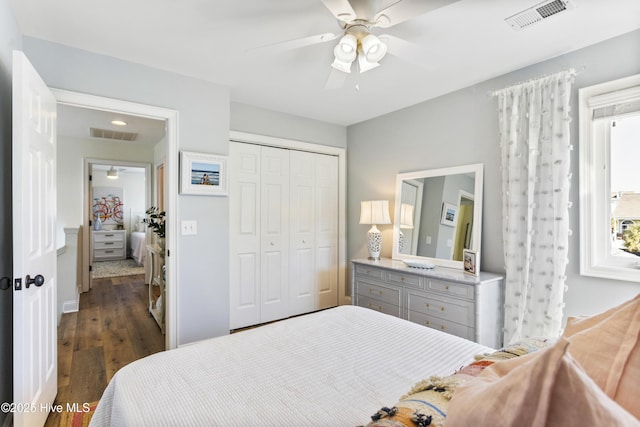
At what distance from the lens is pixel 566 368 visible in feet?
1.56

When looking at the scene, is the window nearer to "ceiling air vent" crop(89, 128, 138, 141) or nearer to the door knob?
Answer: the door knob

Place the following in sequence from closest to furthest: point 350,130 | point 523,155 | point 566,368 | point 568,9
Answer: point 566,368
point 568,9
point 523,155
point 350,130

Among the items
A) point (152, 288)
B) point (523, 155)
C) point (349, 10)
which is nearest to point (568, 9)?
point (523, 155)

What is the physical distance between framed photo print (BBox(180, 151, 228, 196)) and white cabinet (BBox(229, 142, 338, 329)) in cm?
51

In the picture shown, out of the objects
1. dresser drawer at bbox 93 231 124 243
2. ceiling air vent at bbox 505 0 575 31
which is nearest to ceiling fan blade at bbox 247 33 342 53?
ceiling air vent at bbox 505 0 575 31

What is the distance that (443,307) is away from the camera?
2.62 meters

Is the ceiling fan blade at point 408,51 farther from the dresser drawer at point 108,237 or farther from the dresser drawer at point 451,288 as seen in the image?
the dresser drawer at point 108,237

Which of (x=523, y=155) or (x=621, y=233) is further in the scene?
(x=523, y=155)

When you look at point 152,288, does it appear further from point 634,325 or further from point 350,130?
point 634,325

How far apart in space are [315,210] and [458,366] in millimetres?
2843

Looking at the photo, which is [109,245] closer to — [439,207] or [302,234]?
[302,234]

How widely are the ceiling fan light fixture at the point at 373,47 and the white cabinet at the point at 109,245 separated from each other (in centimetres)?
857

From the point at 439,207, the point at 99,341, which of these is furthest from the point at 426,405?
the point at 99,341

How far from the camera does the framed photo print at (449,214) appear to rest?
9.91ft
